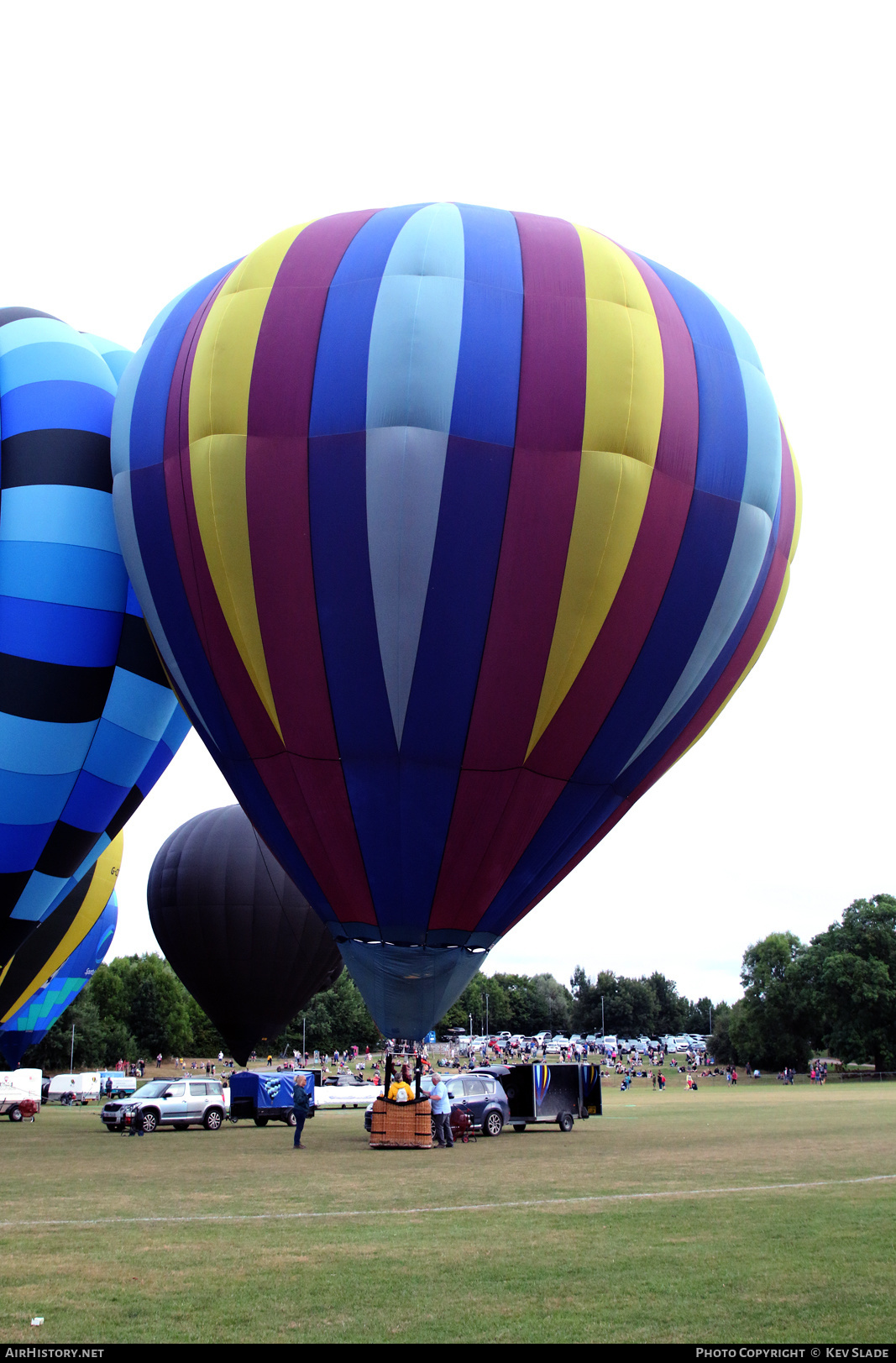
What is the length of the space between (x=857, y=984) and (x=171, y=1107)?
41031 millimetres

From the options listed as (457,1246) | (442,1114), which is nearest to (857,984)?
(442,1114)

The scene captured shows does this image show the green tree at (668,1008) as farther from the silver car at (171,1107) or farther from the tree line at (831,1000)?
the silver car at (171,1107)

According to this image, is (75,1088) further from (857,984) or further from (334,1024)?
(334,1024)

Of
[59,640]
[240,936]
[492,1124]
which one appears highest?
[59,640]

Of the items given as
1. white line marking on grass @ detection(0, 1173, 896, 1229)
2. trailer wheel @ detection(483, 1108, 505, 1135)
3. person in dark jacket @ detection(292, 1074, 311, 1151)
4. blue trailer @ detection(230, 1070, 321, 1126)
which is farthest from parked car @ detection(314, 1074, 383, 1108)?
white line marking on grass @ detection(0, 1173, 896, 1229)

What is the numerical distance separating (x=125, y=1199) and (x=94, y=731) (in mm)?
7317

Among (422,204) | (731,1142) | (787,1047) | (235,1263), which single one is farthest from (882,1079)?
(235,1263)

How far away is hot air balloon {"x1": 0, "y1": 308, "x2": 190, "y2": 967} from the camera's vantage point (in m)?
16.0

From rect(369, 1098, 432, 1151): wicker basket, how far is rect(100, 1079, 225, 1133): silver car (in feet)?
23.5

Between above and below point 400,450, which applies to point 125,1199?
below

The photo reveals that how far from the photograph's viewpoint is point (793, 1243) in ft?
26.2

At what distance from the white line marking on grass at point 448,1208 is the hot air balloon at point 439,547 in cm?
404

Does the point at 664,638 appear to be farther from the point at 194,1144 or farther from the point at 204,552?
the point at 194,1144

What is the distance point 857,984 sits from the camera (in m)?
56.2
